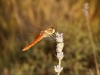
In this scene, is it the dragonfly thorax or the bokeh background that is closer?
the dragonfly thorax

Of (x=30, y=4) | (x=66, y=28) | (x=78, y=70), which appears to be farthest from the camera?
(x=30, y=4)

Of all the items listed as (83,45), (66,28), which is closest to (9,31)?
(66,28)

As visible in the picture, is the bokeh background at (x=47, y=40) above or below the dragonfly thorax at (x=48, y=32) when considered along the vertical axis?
above

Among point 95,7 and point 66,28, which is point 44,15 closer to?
point 66,28

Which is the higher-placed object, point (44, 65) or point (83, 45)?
point (83, 45)

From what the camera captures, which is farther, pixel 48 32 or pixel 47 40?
pixel 47 40

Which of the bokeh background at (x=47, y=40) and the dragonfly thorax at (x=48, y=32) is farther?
the bokeh background at (x=47, y=40)

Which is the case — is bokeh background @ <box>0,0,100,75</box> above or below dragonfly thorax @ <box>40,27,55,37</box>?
above

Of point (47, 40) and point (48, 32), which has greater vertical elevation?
point (47, 40)
